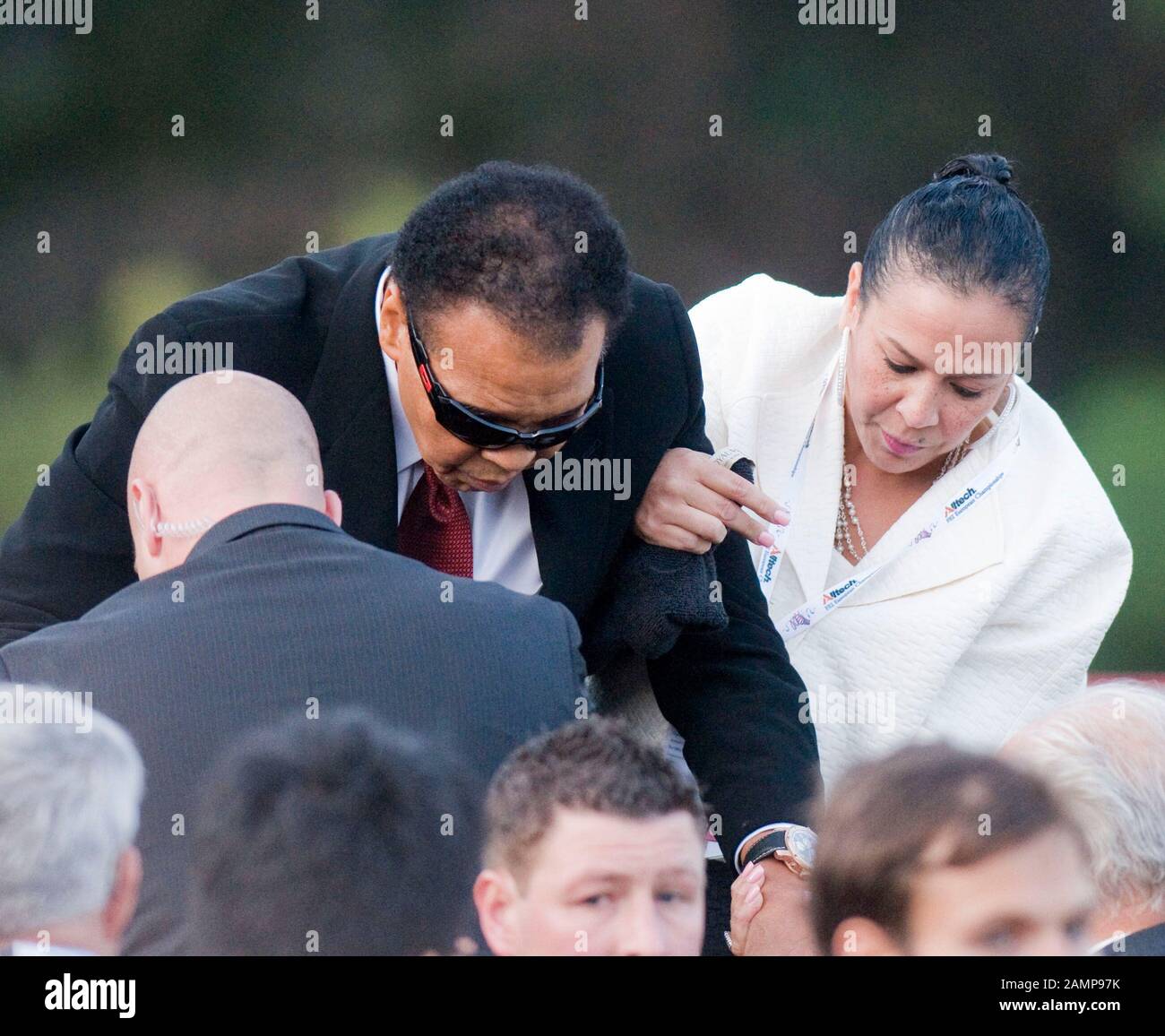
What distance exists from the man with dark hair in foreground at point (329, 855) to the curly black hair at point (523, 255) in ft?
3.13

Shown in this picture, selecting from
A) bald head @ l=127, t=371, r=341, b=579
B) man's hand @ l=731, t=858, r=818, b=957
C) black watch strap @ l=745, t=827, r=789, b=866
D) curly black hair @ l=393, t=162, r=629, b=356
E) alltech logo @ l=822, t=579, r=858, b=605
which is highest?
curly black hair @ l=393, t=162, r=629, b=356

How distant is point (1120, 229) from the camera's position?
5.12 m

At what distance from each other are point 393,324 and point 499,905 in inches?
44.2

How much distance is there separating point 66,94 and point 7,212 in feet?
1.34

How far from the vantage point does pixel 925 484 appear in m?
3.22

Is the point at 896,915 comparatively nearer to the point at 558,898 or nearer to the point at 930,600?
the point at 558,898

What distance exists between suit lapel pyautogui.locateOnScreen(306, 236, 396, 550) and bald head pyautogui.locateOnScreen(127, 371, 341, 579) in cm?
30

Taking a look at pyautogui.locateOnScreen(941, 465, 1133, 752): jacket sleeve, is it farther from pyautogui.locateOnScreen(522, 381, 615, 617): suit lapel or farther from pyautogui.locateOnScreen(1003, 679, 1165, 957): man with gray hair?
pyautogui.locateOnScreen(1003, 679, 1165, 957): man with gray hair

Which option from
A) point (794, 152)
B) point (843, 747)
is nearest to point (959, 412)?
point (843, 747)

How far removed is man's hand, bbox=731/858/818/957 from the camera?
97.7 inches

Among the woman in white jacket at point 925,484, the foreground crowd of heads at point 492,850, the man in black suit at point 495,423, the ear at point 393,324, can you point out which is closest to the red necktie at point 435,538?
the man in black suit at point 495,423

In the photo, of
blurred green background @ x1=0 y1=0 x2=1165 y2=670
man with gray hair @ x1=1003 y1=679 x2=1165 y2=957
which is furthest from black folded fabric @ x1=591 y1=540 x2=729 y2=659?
blurred green background @ x1=0 y1=0 x2=1165 y2=670

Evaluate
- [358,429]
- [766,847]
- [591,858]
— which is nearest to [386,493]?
[358,429]

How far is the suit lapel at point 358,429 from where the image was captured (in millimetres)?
2580
